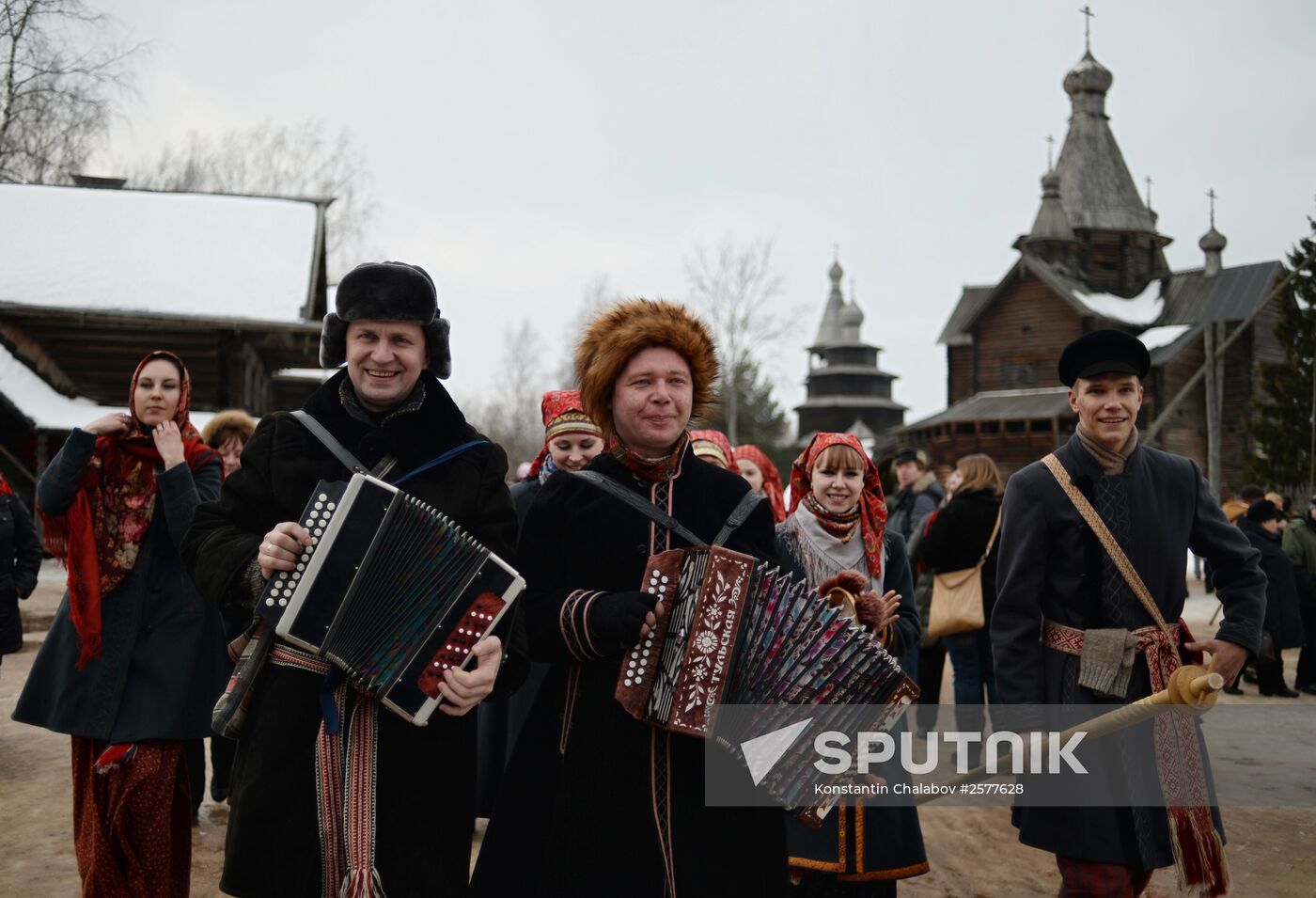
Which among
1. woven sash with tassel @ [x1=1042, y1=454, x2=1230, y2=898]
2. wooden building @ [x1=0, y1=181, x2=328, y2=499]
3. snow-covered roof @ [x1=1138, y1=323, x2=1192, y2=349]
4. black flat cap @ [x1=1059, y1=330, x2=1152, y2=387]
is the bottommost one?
woven sash with tassel @ [x1=1042, y1=454, x2=1230, y2=898]

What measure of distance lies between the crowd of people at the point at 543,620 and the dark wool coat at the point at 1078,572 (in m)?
0.01

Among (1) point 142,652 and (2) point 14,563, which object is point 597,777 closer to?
(1) point 142,652

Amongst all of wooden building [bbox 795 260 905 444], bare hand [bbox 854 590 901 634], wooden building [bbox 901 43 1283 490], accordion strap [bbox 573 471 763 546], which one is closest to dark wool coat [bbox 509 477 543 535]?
bare hand [bbox 854 590 901 634]

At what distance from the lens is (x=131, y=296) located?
18641 mm

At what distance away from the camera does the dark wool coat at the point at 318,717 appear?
253cm

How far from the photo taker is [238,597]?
265 centimetres

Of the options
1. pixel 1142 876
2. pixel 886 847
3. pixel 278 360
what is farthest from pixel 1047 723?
pixel 278 360

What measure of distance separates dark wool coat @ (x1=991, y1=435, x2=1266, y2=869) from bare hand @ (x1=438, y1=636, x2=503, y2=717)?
185cm

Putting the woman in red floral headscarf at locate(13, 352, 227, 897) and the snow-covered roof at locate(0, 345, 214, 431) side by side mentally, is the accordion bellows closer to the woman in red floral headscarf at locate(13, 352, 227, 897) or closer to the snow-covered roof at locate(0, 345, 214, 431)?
the woman in red floral headscarf at locate(13, 352, 227, 897)

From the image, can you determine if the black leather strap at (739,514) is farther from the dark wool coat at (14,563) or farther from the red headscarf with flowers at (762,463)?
the dark wool coat at (14,563)

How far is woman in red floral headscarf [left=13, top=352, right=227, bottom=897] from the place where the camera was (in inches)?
151

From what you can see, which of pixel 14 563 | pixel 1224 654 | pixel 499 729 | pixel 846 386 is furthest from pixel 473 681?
pixel 846 386

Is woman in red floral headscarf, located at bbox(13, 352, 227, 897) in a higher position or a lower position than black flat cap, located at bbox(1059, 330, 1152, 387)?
lower

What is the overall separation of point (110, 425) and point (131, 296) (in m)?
16.4
